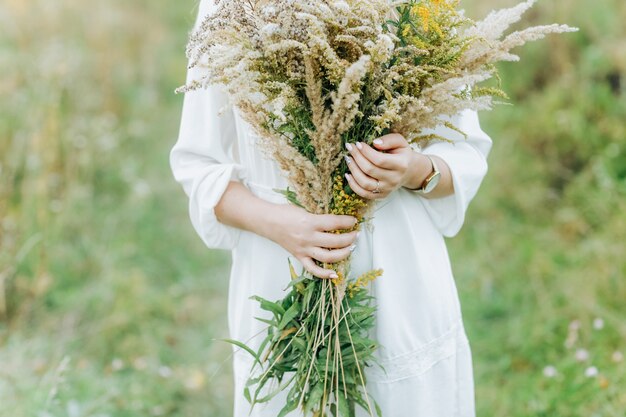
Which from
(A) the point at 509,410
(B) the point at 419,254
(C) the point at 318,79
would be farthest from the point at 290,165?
(A) the point at 509,410

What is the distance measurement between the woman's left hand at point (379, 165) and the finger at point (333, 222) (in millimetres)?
70

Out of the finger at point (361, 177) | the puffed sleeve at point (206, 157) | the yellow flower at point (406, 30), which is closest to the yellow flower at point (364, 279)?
the finger at point (361, 177)

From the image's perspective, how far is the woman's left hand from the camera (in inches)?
59.7

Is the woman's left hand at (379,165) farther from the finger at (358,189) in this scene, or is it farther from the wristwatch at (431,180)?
the wristwatch at (431,180)

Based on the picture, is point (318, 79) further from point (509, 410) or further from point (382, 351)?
point (509, 410)

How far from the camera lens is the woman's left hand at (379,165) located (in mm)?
1517

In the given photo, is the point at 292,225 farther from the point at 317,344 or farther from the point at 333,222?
the point at 317,344

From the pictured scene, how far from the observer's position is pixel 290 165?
1511 mm

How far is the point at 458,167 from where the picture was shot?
1.79 metres

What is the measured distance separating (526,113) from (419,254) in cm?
385

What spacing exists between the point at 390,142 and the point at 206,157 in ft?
1.83

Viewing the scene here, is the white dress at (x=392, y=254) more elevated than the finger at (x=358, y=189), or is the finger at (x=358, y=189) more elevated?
the finger at (x=358, y=189)

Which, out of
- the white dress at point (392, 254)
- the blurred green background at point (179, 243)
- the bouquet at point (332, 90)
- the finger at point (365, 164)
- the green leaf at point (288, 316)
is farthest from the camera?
the blurred green background at point (179, 243)

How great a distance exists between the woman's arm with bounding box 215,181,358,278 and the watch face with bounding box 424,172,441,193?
238 millimetres
